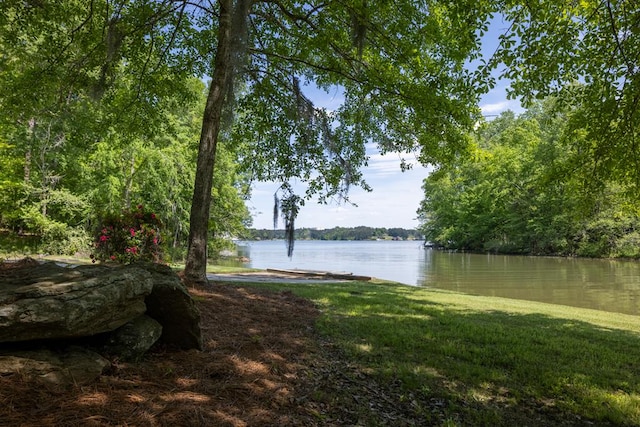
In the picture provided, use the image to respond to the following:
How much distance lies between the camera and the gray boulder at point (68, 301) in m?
2.53

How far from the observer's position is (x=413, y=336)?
19.5ft

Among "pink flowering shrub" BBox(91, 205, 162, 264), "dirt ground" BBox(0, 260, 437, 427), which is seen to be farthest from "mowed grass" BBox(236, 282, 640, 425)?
"pink flowering shrub" BBox(91, 205, 162, 264)

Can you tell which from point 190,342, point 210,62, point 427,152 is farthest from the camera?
point 210,62

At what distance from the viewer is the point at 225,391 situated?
3.16 m

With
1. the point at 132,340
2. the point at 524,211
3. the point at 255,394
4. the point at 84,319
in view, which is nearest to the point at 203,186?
the point at 132,340

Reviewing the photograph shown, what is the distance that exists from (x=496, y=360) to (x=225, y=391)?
141 inches

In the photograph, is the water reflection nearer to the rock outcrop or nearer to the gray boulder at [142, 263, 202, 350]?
the gray boulder at [142, 263, 202, 350]

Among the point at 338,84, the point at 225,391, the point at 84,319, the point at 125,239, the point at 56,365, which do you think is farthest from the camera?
the point at 338,84

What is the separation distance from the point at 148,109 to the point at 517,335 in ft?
34.8

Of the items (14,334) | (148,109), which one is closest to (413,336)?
(14,334)

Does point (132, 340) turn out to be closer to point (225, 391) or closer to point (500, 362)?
point (225, 391)

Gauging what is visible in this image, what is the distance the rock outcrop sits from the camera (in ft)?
8.38

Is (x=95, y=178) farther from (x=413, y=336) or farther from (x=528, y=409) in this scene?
(x=528, y=409)

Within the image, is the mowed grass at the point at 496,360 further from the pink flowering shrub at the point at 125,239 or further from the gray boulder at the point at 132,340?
the pink flowering shrub at the point at 125,239
